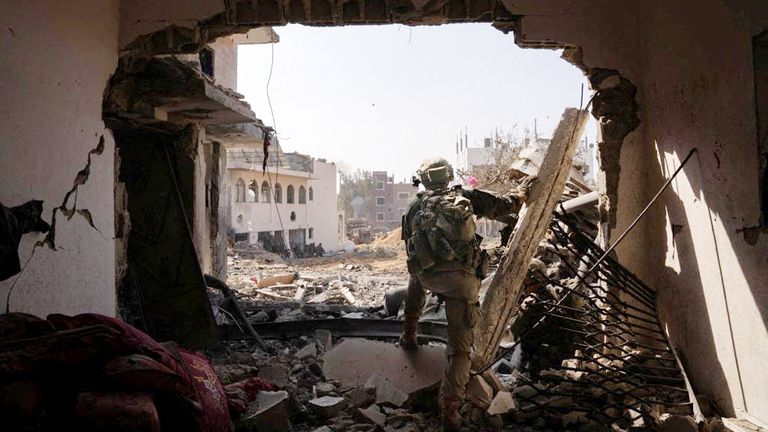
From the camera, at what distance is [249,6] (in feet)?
16.2

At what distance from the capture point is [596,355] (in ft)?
16.1

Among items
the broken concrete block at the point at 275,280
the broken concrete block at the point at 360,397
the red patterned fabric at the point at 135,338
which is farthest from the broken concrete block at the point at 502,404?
the broken concrete block at the point at 275,280

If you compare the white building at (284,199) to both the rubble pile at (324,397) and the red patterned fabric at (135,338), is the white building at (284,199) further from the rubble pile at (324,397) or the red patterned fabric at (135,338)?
the red patterned fabric at (135,338)

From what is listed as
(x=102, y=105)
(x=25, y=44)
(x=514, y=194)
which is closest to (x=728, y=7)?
(x=514, y=194)

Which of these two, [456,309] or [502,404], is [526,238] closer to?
[456,309]

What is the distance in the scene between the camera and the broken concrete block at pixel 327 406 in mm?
4133

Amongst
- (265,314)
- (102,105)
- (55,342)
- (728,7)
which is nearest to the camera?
(55,342)

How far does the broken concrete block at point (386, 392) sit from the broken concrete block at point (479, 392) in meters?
0.53

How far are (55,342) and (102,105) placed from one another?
2.77 m

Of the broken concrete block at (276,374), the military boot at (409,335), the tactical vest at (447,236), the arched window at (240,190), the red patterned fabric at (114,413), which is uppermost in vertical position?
the arched window at (240,190)

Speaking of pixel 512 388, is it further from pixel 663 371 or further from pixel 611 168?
pixel 611 168

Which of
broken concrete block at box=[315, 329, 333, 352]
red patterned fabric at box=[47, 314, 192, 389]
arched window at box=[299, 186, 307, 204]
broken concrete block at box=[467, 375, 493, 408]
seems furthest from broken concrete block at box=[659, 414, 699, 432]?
arched window at box=[299, 186, 307, 204]

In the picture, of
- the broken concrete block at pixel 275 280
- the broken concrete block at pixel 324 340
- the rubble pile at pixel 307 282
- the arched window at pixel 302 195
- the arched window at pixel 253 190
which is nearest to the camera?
the broken concrete block at pixel 324 340

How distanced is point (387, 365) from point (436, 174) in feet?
6.06
